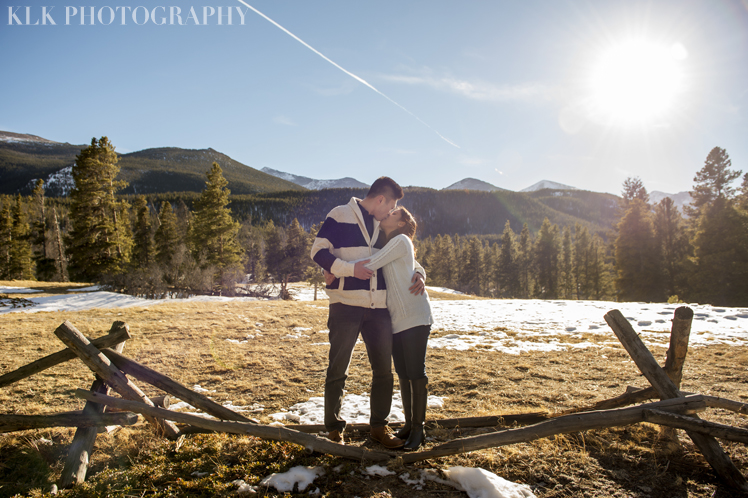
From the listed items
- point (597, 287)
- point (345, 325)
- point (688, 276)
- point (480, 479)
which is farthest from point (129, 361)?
point (597, 287)

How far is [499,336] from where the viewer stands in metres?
10.6

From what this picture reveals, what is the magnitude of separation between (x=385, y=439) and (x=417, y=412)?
413mm

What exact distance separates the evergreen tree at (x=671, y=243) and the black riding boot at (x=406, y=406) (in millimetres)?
33486

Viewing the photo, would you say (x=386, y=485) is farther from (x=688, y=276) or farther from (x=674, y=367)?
(x=688, y=276)

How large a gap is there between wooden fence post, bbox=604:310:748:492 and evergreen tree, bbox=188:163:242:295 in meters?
29.6

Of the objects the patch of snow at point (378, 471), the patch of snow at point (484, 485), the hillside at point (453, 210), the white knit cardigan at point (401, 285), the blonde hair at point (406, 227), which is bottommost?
the patch of snow at point (378, 471)

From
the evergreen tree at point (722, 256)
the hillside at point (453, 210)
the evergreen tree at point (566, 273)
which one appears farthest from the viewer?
the hillside at point (453, 210)

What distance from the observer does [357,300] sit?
315 centimetres

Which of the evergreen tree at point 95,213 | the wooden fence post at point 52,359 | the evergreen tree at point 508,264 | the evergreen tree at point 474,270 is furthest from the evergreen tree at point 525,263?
the wooden fence post at point 52,359

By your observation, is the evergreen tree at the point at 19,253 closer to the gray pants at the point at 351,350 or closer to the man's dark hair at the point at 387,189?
the gray pants at the point at 351,350

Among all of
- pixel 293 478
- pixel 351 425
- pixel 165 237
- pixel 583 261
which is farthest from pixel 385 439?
pixel 583 261

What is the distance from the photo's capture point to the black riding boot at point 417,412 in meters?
3.24

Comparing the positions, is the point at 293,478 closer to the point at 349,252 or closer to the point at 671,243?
the point at 349,252

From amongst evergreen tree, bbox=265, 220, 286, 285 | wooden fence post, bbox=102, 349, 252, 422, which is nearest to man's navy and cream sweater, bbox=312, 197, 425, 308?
wooden fence post, bbox=102, 349, 252, 422
